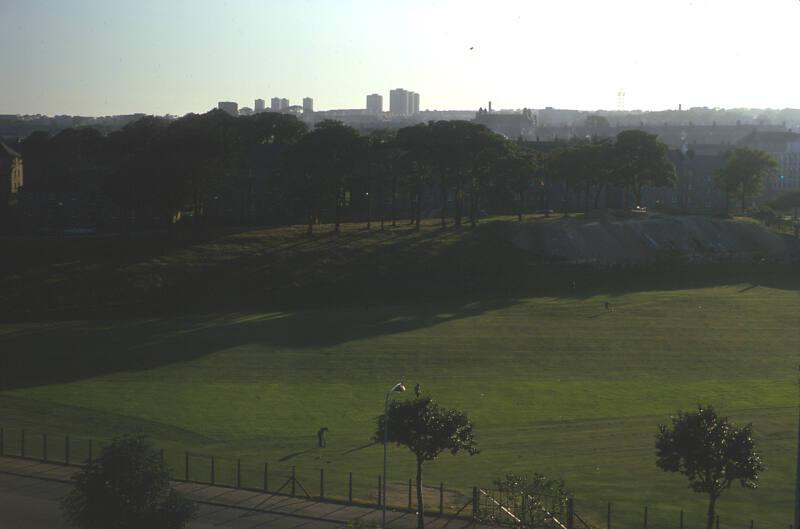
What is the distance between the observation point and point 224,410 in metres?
31.3

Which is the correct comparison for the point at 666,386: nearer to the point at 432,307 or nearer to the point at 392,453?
the point at 392,453

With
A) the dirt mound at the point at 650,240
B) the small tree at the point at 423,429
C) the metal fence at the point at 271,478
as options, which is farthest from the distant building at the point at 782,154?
the small tree at the point at 423,429

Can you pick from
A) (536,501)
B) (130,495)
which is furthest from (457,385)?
(130,495)

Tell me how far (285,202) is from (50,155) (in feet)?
74.5

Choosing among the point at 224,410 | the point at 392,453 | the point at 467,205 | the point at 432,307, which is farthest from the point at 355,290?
the point at 467,205

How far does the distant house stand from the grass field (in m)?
30.1

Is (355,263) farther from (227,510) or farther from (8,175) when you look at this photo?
(227,510)

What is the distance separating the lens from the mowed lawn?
24.8 m

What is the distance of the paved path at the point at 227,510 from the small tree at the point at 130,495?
297 centimetres

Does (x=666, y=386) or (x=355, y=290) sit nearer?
(x=666, y=386)

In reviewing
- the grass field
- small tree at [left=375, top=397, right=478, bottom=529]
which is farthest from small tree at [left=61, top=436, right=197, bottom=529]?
the grass field

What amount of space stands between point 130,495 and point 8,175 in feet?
201

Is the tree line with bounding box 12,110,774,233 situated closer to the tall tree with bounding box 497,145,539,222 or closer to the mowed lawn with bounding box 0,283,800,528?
the tall tree with bounding box 497,145,539,222

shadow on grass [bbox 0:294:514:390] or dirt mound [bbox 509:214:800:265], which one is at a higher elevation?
dirt mound [bbox 509:214:800:265]
